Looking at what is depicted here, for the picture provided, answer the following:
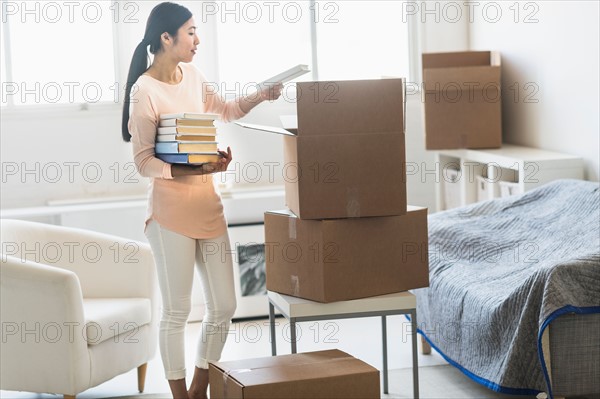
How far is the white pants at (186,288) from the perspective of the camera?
9.91 ft

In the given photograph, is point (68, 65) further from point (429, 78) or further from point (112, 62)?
point (429, 78)

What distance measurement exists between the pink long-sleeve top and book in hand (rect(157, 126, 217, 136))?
5cm

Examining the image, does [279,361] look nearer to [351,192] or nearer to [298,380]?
[298,380]

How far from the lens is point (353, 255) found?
276 cm

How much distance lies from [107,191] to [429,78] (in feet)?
6.14

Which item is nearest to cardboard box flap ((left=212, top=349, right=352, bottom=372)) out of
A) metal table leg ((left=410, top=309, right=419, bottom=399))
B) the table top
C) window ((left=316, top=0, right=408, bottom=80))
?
the table top

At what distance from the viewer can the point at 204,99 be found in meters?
3.21

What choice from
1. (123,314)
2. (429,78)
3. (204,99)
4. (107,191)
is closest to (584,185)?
(429,78)

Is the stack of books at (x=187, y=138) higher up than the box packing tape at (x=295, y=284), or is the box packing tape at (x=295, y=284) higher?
the stack of books at (x=187, y=138)

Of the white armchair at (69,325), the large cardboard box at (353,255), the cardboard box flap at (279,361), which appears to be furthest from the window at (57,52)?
the cardboard box flap at (279,361)

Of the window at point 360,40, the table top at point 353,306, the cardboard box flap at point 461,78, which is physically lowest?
the table top at point 353,306

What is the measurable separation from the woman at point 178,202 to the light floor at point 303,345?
684mm

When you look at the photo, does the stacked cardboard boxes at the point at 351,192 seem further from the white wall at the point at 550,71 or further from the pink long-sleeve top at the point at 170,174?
the white wall at the point at 550,71

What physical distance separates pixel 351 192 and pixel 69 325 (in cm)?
120
